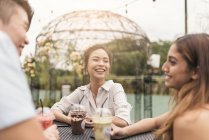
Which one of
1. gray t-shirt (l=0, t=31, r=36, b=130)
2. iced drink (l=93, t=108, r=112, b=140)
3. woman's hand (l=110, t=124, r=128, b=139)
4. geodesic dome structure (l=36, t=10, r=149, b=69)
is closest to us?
gray t-shirt (l=0, t=31, r=36, b=130)

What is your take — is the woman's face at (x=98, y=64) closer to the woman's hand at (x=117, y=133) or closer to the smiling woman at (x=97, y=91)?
the smiling woman at (x=97, y=91)

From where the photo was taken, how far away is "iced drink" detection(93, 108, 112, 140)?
5.46ft

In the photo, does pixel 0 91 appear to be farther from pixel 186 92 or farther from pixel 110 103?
pixel 110 103

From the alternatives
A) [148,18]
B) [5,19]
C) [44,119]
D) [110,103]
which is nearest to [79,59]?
[110,103]

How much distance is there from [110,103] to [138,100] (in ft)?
21.3

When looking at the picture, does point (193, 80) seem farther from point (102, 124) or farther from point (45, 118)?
point (45, 118)

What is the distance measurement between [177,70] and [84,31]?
8.98 m

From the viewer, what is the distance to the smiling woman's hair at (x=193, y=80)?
4.60 feet

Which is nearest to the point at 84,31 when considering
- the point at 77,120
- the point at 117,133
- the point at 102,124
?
the point at 77,120

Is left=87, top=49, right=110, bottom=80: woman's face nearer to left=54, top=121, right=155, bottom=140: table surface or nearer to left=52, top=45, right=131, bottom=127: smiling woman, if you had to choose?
left=52, top=45, right=131, bottom=127: smiling woman

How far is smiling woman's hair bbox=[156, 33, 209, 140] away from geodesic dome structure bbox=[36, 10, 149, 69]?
7.70 metres

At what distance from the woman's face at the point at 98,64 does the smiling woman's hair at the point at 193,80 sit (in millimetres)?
1327

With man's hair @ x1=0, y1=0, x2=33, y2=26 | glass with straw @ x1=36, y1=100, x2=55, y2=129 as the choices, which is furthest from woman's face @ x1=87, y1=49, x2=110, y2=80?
man's hair @ x1=0, y1=0, x2=33, y2=26

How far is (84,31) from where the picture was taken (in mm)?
10375
